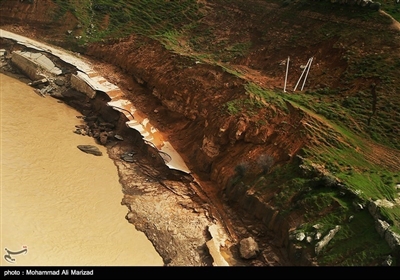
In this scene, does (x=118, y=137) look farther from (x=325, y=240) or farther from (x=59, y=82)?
(x=325, y=240)

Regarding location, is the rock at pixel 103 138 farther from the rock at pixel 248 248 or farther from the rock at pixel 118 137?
the rock at pixel 248 248

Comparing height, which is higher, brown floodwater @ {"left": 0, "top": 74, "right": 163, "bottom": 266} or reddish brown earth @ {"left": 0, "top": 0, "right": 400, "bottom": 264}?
reddish brown earth @ {"left": 0, "top": 0, "right": 400, "bottom": 264}

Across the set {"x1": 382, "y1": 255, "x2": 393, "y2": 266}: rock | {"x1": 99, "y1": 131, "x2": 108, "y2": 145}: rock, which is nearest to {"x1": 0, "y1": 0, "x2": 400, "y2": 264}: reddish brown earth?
{"x1": 99, "y1": 131, "x2": 108, "y2": 145}: rock

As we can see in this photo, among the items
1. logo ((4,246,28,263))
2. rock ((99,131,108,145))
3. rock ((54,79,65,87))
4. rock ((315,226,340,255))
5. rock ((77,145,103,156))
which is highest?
rock ((315,226,340,255))

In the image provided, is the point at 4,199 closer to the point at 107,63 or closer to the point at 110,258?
the point at 110,258

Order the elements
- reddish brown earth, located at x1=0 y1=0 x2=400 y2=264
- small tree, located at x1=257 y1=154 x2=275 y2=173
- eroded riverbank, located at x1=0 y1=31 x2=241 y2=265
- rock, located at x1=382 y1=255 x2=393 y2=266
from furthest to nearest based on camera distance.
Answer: reddish brown earth, located at x1=0 y1=0 x2=400 y2=264 < small tree, located at x1=257 y1=154 x2=275 y2=173 < eroded riverbank, located at x1=0 y1=31 x2=241 y2=265 < rock, located at x1=382 y1=255 x2=393 y2=266

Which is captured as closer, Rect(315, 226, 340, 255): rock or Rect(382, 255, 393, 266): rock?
Rect(382, 255, 393, 266): rock

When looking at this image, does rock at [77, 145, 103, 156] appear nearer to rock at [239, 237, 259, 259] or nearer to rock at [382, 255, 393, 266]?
rock at [239, 237, 259, 259]
